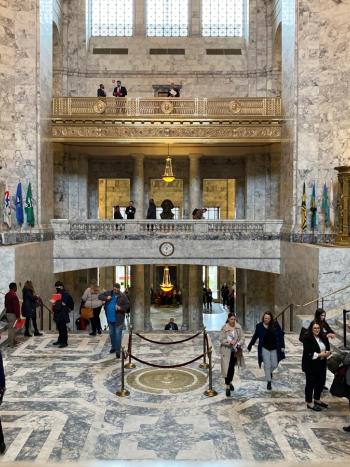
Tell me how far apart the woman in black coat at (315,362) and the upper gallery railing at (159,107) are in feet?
38.9

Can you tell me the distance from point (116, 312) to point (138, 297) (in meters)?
11.7

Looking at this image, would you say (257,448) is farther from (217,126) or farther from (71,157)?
(71,157)

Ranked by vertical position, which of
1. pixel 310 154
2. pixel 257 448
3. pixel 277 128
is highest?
pixel 277 128

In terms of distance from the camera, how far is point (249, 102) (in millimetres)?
17469

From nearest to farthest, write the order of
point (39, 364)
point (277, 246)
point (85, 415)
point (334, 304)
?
point (85, 415), point (39, 364), point (334, 304), point (277, 246)

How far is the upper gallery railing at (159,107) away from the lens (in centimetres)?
1720

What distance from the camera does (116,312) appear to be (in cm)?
939

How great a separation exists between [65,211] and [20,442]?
15.4m

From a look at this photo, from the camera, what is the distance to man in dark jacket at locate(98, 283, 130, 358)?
9.33 meters

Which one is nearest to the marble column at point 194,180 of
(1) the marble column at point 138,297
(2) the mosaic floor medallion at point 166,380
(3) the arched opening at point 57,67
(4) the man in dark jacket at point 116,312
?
(1) the marble column at point 138,297

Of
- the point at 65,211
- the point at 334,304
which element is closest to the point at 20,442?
the point at 334,304

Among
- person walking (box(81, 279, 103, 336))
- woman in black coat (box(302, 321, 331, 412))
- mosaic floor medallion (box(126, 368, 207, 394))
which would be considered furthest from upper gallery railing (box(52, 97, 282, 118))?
woman in black coat (box(302, 321, 331, 412))

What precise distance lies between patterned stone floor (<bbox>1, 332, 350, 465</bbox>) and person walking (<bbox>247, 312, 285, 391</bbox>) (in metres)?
0.57

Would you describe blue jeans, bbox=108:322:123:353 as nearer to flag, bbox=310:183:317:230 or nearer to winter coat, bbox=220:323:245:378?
winter coat, bbox=220:323:245:378
